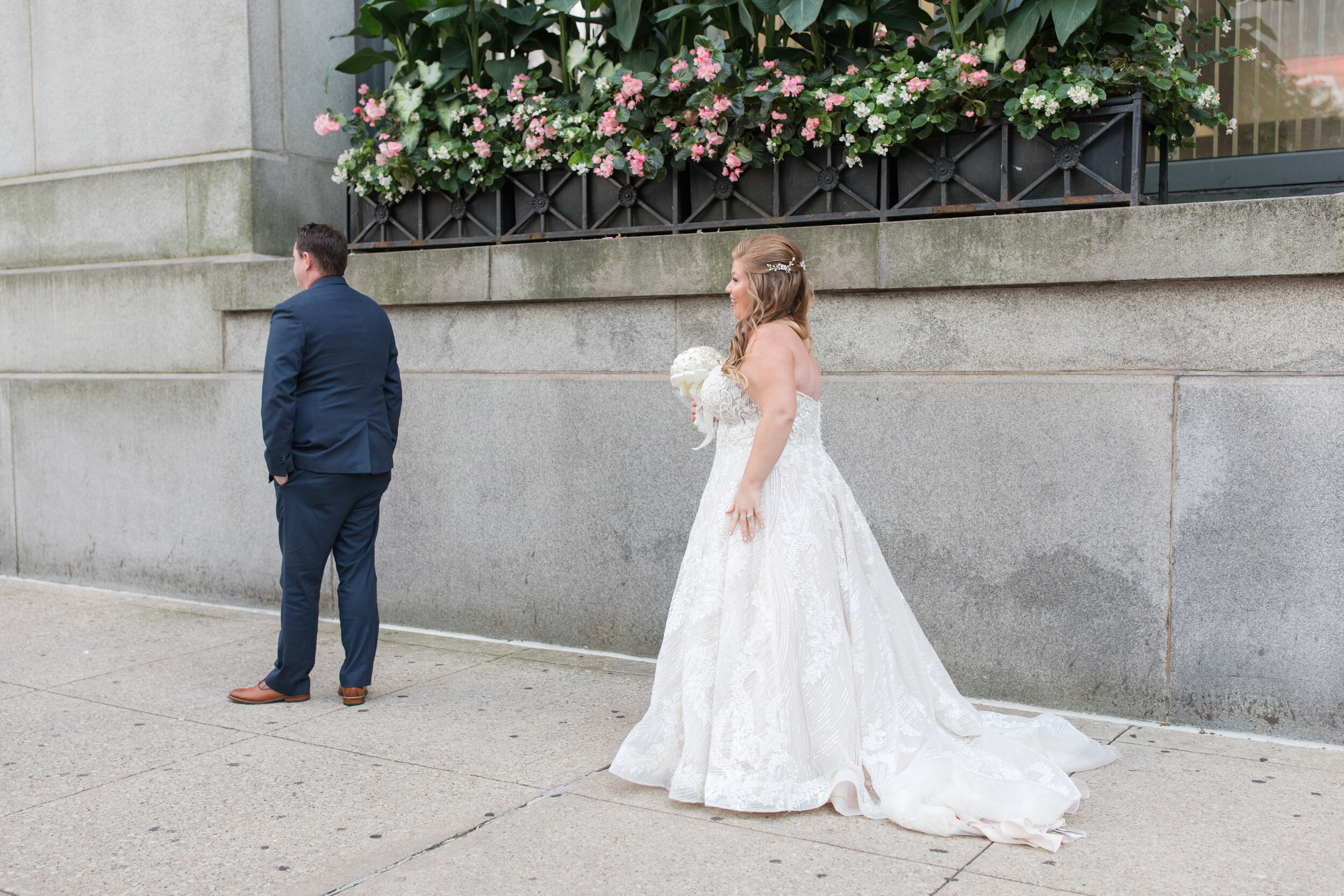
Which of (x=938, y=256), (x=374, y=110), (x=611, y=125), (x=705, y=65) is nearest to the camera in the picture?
(x=938, y=256)

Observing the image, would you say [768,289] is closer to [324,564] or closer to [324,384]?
[324,384]

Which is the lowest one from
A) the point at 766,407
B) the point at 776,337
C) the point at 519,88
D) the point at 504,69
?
the point at 766,407

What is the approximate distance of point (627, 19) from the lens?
583 cm

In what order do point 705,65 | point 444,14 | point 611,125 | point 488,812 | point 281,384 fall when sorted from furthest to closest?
point 444,14, point 611,125, point 705,65, point 281,384, point 488,812

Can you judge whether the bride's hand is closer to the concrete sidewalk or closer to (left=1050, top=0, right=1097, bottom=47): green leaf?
the concrete sidewalk

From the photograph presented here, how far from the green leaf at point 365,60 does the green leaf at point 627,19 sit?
150cm

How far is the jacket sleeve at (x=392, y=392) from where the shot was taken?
5062mm

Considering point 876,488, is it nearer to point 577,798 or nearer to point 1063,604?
point 1063,604

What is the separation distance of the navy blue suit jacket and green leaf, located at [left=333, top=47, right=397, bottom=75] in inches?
92.2

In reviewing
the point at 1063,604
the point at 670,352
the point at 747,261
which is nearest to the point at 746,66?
the point at 670,352

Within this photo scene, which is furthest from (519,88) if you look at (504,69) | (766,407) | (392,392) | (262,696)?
(262,696)

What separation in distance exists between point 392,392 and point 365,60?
257cm

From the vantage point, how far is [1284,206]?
4.28 meters

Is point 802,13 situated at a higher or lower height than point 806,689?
higher
